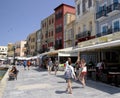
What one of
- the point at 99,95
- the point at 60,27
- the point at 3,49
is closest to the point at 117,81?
the point at 99,95

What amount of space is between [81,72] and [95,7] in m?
17.0

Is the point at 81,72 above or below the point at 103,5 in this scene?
below

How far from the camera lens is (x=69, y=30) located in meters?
38.2

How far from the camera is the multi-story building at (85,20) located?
2866 cm

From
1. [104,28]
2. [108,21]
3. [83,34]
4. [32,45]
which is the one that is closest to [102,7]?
[108,21]

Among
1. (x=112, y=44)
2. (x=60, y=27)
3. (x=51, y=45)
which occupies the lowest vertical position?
(x=112, y=44)

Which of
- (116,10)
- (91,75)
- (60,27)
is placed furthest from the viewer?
(60,27)

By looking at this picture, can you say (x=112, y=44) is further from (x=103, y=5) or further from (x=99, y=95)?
(x=103, y=5)

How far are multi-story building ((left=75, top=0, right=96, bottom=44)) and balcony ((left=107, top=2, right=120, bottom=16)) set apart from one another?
4.13m

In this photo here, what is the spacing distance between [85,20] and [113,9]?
7.73m

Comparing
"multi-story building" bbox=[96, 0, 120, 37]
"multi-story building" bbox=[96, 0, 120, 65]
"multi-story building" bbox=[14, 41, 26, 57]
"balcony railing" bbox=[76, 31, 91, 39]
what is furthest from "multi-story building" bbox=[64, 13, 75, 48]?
"multi-story building" bbox=[14, 41, 26, 57]

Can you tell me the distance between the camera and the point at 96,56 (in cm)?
2667

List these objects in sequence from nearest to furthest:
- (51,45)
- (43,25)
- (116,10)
→ (116,10) < (51,45) < (43,25)

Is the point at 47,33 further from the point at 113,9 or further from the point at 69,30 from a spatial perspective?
the point at 113,9
